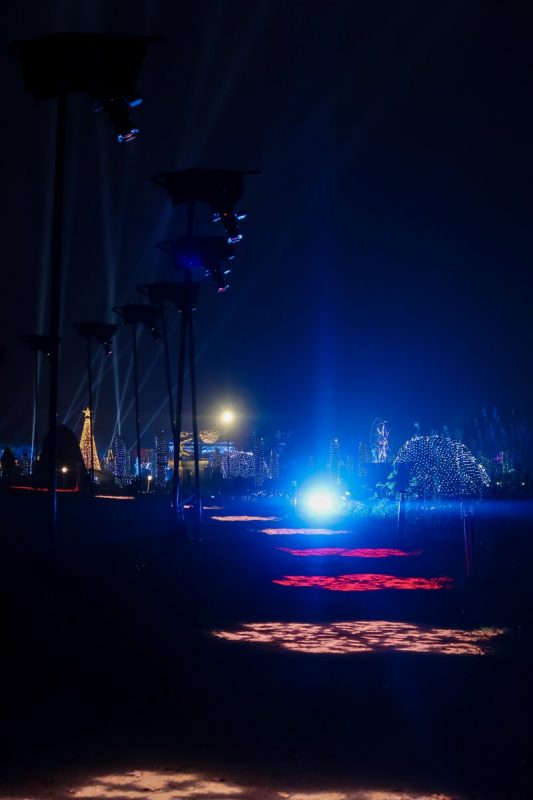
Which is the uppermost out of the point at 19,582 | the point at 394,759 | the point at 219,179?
the point at 219,179

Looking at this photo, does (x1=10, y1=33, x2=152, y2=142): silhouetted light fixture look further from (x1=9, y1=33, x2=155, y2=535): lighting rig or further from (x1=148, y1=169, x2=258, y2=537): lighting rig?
(x1=148, y1=169, x2=258, y2=537): lighting rig

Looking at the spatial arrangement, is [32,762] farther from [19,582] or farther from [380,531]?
[380,531]

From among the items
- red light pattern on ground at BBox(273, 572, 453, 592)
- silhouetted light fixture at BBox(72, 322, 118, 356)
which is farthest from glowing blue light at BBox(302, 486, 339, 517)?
red light pattern on ground at BBox(273, 572, 453, 592)

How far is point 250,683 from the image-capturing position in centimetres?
936

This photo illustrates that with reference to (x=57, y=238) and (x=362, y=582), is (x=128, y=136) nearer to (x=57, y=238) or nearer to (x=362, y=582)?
(x=57, y=238)

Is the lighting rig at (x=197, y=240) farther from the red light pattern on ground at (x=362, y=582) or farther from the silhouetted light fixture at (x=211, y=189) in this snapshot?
the red light pattern on ground at (x=362, y=582)

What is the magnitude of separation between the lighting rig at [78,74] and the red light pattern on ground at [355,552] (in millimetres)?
10100

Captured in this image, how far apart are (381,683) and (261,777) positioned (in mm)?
3365

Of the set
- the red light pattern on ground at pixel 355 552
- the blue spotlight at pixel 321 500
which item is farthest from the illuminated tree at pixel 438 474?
the red light pattern on ground at pixel 355 552

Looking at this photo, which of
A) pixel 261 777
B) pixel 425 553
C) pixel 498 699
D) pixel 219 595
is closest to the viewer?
pixel 261 777

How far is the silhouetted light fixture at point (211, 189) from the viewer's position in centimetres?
2534

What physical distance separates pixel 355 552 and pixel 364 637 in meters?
15.7

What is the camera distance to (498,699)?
862 cm

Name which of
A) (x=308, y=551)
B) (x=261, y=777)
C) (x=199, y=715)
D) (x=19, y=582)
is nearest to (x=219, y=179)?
(x=308, y=551)
